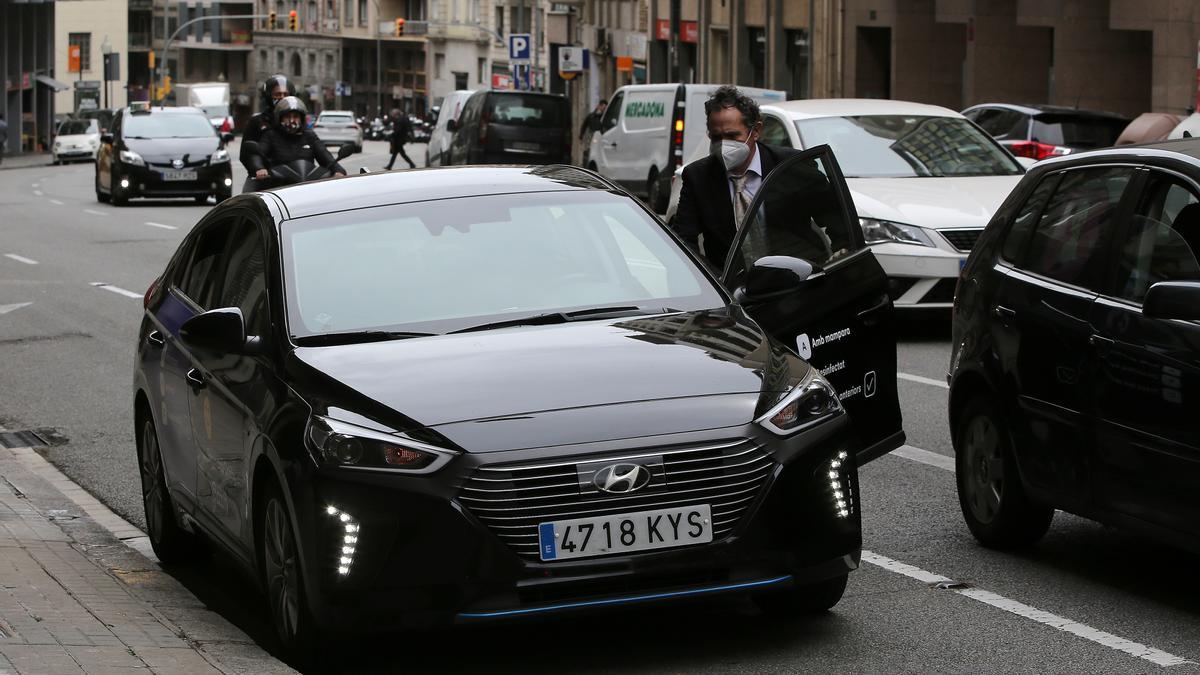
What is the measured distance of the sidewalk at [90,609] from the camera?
550cm

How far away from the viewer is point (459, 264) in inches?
266

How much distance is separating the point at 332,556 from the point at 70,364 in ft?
31.9

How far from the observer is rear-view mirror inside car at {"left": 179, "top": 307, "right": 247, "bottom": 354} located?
21.2 ft

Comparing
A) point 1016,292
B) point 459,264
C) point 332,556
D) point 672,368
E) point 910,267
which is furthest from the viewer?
point 910,267

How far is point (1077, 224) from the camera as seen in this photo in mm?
7254

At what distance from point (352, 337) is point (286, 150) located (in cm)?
942

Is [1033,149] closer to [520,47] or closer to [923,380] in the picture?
[923,380]

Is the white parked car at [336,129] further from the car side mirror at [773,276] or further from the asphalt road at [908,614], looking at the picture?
the car side mirror at [773,276]

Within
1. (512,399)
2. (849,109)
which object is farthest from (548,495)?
(849,109)

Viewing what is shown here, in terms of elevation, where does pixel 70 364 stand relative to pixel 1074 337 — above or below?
below

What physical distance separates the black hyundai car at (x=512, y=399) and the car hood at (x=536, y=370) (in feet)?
0.04

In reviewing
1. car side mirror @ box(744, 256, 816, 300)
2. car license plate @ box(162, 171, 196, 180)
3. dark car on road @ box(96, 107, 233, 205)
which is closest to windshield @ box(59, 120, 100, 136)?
dark car on road @ box(96, 107, 233, 205)

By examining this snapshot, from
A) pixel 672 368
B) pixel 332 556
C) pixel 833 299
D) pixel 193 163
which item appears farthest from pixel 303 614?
pixel 193 163

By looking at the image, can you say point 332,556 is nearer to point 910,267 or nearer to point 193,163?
point 910,267
